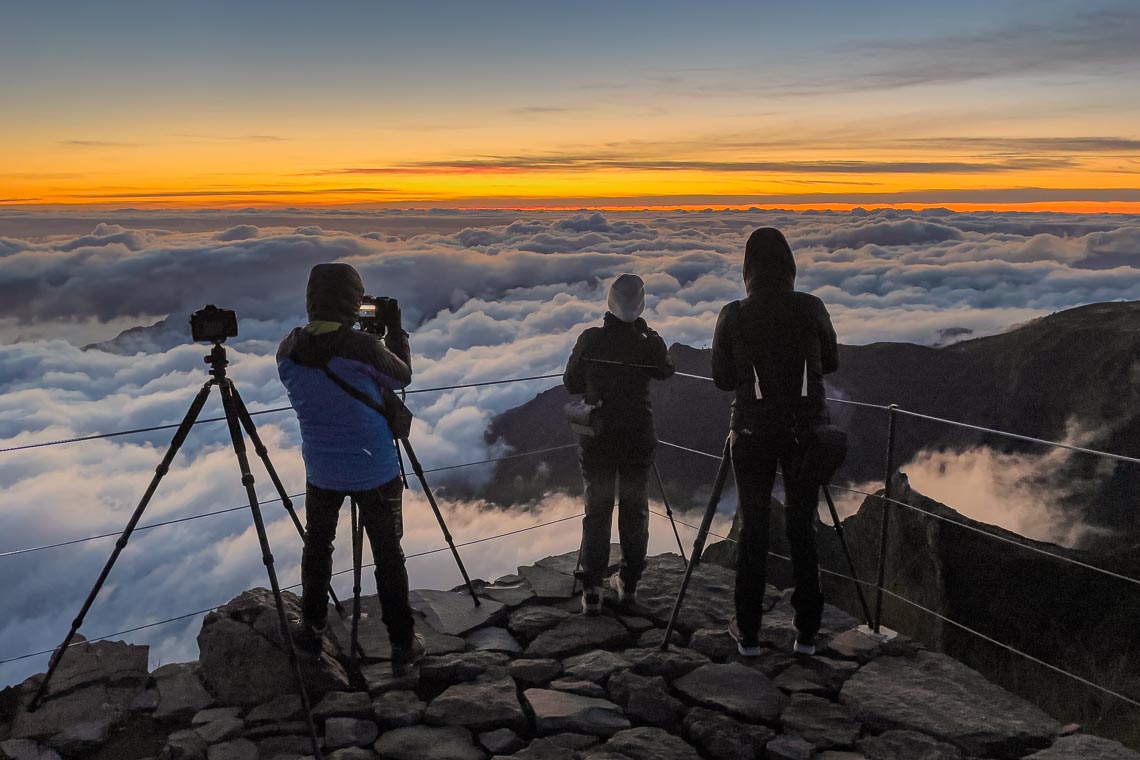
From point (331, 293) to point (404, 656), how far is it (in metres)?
1.86

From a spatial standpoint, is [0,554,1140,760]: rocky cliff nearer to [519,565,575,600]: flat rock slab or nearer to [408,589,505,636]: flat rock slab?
[408,589,505,636]: flat rock slab

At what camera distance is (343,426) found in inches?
146

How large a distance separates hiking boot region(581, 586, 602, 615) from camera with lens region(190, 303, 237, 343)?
98.8 inches

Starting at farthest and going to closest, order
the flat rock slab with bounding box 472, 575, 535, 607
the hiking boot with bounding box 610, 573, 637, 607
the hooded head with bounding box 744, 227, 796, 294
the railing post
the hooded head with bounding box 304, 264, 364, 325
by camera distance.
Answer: the flat rock slab with bounding box 472, 575, 535, 607
the hiking boot with bounding box 610, 573, 637, 607
the railing post
the hooded head with bounding box 744, 227, 796, 294
the hooded head with bounding box 304, 264, 364, 325

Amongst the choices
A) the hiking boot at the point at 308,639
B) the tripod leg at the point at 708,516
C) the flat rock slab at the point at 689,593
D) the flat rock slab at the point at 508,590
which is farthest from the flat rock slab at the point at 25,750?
the flat rock slab at the point at 689,593

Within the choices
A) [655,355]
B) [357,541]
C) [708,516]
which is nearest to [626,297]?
[655,355]

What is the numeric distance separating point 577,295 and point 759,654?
427 feet

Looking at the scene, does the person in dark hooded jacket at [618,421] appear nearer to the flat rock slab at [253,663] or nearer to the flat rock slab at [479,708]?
the flat rock slab at [479,708]

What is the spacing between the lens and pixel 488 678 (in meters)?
4.20

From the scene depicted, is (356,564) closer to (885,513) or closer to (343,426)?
(343,426)

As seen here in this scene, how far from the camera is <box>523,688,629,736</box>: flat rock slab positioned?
376cm

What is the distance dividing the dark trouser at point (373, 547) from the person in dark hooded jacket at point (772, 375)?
1.68 meters

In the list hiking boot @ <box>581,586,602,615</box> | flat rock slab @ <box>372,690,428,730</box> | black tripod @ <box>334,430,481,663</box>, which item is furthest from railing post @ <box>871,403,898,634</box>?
flat rock slab @ <box>372,690,428,730</box>

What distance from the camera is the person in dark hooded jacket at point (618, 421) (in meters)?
4.70
